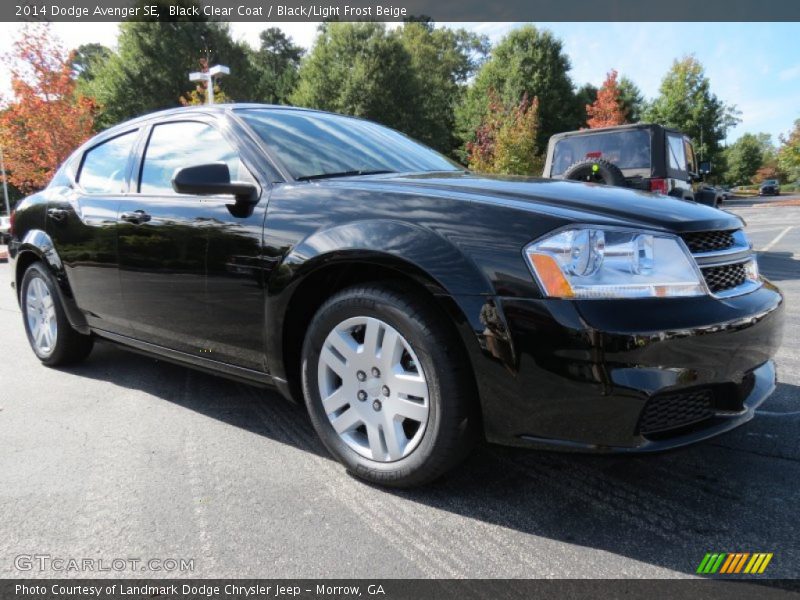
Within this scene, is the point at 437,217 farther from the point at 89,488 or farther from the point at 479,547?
the point at 89,488

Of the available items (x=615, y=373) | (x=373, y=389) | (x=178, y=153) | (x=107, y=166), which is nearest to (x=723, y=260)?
(x=615, y=373)

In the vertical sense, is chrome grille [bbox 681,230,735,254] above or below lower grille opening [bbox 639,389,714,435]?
above

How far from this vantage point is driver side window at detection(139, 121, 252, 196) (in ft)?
9.36

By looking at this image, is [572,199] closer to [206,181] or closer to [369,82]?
[206,181]

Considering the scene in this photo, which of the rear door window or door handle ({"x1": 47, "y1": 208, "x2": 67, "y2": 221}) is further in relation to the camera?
door handle ({"x1": 47, "y1": 208, "x2": 67, "y2": 221})

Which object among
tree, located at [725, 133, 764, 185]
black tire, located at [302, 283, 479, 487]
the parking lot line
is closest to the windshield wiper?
black tire, located at [302, 283, 479, 487]

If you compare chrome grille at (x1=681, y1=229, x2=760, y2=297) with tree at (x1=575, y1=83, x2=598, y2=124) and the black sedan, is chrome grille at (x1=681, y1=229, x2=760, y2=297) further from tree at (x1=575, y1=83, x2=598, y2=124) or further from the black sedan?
tree at (x1=575, y1=83, x2=598, y2=124)

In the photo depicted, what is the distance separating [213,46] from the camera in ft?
121

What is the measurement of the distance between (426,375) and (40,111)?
878 inches

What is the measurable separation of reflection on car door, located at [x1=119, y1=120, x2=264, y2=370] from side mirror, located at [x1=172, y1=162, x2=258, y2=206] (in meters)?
0.14

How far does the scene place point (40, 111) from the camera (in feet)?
64.3

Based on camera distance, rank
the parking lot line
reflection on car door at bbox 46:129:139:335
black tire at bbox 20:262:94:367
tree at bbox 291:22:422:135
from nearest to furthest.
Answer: reflection on car door at bbox 46:129:139:335
black tire at bbox 20:262:94:367
the parking lot line
tree at bbox 291:22:422:135

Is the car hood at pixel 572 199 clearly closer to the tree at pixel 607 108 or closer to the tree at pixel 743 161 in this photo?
the tree at pixel 607 108

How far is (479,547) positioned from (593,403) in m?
0.60
